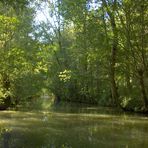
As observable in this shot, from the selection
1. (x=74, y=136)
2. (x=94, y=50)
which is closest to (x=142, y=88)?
(x=94, y=50)

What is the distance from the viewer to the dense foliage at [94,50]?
102ft

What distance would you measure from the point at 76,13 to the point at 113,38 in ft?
13.9

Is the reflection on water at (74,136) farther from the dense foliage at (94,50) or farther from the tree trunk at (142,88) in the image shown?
the tree trunk at (142,88)

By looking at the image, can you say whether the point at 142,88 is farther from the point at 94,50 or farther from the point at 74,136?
the point at 74,136

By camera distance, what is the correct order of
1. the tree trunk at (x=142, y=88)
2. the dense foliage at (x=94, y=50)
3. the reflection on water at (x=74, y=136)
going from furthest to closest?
the tree trunk at (x=142, y=88) → the dense foliage at (x=94, y=50) → the reflection on water at (x=74, y=136)

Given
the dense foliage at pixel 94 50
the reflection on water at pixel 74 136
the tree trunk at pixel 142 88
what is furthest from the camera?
the tree trunk at pixel 142 88

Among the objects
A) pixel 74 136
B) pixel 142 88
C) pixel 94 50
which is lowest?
pixel 74 136

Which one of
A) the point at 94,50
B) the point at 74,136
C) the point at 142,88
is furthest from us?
the point at 94,50

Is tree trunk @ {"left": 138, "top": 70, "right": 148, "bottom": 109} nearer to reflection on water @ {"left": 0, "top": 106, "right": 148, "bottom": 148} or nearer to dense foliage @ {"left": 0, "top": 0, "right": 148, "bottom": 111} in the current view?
dense foliage @ {"left": 0, "top": 0, "right": 148, "bottom": 111}

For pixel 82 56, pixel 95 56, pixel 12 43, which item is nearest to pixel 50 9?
pixel 12 43

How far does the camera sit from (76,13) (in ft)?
111

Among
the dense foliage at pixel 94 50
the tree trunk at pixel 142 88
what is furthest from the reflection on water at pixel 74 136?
the tree trunk at pixel 142 88

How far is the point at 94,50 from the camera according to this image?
35406mm

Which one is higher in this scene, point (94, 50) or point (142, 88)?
point (94, 50)
